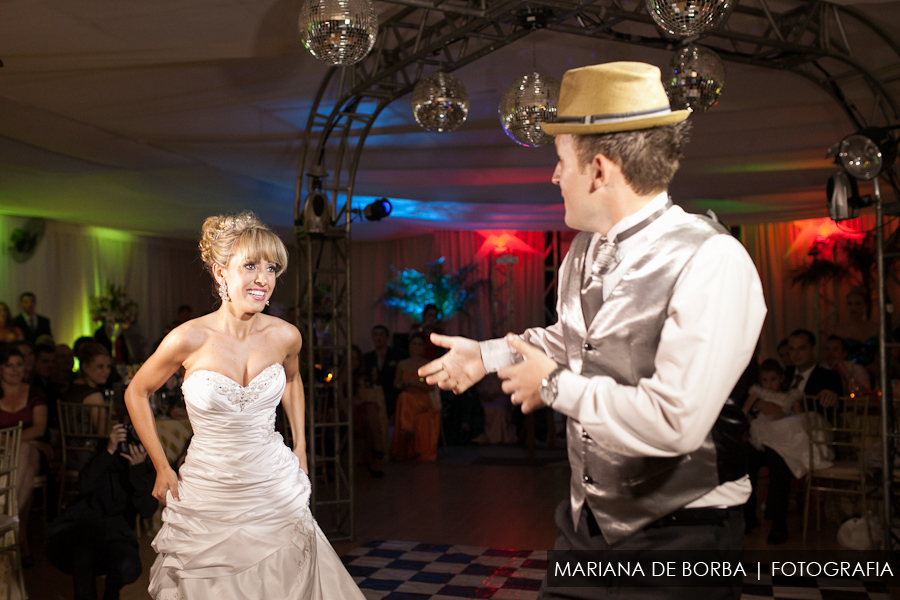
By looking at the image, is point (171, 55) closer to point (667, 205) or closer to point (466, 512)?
point (667, 205)

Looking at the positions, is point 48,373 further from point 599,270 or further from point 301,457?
point 599,270

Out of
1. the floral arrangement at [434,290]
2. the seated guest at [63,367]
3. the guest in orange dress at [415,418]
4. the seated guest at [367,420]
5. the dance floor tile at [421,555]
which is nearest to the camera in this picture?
the dance floor tile at [421,555]

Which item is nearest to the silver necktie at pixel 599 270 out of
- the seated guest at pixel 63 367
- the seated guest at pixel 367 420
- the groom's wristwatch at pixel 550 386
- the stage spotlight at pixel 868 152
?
the groom's wristwatch at pixel 550 386

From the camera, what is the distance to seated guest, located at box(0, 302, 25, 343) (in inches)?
332

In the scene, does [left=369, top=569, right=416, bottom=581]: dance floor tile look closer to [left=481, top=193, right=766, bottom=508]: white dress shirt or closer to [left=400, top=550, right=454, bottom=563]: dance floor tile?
[left=400, top=550, right=454, bottom=563]: dance floor tile

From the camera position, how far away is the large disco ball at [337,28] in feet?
11.2

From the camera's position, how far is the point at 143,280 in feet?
40.1

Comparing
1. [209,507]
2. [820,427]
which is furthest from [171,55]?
[820,427]

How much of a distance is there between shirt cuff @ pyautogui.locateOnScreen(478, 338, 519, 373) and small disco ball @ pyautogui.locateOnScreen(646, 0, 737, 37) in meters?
1.96

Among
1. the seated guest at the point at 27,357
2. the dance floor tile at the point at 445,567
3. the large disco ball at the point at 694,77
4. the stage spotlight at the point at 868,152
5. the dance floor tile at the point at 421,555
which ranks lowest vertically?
the dance floor tile at the point at 421,555

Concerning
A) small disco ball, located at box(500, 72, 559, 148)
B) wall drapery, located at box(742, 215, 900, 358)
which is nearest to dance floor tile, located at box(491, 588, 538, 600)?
small disco ball, located at box(500, 72, 559, 148)

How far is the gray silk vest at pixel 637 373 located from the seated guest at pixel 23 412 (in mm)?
4693

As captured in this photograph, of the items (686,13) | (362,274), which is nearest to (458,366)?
(686,13)

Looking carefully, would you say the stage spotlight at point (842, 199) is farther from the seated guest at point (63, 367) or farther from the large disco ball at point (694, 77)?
the seated guest at point (63, 367)
